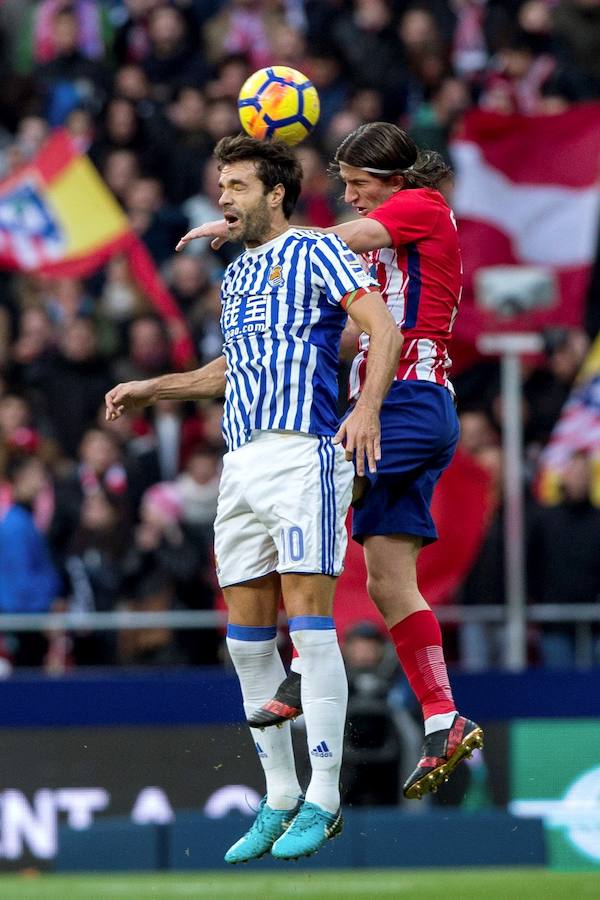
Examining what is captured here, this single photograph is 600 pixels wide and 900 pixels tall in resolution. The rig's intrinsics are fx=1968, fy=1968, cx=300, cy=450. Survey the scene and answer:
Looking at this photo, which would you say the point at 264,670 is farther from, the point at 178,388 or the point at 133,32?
the point at 133,32

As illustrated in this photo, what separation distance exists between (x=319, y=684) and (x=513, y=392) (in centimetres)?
645

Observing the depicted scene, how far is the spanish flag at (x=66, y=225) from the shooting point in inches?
634

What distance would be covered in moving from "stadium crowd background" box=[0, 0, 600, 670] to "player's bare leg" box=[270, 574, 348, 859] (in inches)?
242

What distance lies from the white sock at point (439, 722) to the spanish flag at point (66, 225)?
808cm

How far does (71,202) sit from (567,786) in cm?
654

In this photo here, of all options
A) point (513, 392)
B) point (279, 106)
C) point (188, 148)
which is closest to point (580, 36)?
point (188, 148)

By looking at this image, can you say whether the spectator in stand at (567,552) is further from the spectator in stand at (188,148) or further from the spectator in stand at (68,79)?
the spectator in stand at (68,79)

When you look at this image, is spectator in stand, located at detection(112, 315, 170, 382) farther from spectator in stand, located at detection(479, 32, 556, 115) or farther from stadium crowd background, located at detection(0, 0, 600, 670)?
spectator in stand, located at detection(479, 32, 556, 115)

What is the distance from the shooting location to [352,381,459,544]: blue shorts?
8.25m

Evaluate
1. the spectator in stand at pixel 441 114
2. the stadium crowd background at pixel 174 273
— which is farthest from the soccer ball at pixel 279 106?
the spectator in stand at pixel 441 114

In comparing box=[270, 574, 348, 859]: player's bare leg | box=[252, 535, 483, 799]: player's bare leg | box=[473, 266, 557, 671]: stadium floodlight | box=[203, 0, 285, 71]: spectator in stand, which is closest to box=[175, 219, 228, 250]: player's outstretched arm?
box=[252, 535, 483, 799]: player's bare leg

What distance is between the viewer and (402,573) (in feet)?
27.2

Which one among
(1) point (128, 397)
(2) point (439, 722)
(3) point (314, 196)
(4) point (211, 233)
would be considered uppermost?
(4) point (211, 233)

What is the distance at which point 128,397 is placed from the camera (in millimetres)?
8367
